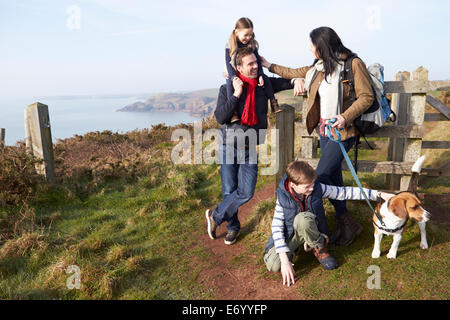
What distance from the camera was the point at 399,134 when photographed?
452cm

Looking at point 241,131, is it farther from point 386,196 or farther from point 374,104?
point 386,196

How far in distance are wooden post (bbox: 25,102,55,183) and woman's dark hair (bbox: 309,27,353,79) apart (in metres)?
6.02

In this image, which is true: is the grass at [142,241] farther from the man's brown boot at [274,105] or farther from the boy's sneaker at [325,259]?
the man's brown boot at [274,105]

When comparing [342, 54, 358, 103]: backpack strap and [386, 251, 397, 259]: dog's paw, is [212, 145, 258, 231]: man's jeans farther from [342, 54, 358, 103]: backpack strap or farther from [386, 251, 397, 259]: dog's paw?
[386, 251, 397, 259]: dog's paw

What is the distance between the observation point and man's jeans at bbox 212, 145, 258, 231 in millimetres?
4332

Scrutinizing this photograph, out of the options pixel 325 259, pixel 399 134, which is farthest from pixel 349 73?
pixel 325 259

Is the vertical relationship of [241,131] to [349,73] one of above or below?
below

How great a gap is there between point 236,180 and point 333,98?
5.63 ft

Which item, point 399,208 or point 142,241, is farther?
point 142,241
